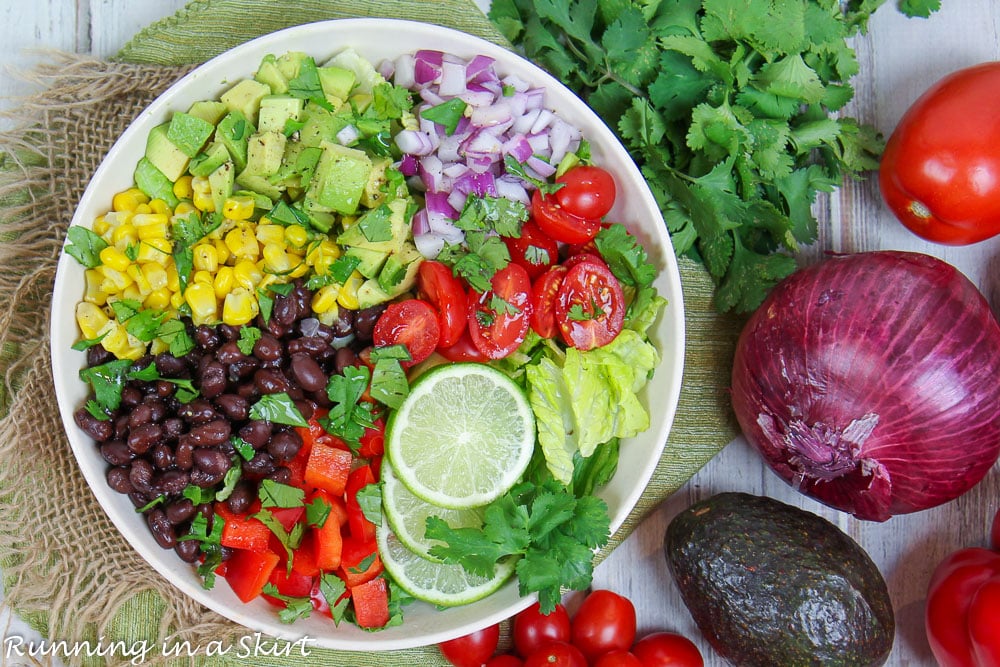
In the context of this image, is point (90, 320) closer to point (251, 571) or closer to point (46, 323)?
point (46, 323)

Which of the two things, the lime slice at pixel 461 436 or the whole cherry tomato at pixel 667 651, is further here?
the whole cherry tomato at pixel 667 651

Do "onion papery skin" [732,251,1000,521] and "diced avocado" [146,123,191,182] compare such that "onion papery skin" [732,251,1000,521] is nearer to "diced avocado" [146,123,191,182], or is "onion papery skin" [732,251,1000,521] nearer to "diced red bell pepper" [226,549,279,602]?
"diced red bell pepper" [226,549,279,602]

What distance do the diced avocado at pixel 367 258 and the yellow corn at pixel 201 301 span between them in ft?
1.19

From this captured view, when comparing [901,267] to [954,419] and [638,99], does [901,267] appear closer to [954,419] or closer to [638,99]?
[954,419]

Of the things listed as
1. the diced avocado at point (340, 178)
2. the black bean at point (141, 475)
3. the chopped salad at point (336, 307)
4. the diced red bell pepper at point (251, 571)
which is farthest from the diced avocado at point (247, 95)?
the diced red bell pepper at point (251, 571)

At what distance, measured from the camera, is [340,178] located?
6.94 ft

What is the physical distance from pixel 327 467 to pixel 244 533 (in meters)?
0.27

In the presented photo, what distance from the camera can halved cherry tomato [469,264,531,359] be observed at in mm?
2217

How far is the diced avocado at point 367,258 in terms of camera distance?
2207 mm

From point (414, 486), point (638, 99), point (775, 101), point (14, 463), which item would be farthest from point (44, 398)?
point (775, 101)

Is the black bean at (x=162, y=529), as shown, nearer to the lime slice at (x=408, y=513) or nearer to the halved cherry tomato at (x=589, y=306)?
the lime slice at (x=408, y=513)

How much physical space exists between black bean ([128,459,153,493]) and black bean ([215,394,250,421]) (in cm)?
24

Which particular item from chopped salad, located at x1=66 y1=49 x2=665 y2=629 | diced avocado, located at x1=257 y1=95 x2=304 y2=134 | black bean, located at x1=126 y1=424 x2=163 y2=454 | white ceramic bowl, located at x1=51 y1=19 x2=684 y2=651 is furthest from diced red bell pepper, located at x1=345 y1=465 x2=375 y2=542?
diced avocado, located at x1=257 y1=95 x2=304 y2=134

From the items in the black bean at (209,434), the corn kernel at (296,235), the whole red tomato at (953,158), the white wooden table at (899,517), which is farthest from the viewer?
the white wooden table at (899,517)
